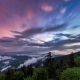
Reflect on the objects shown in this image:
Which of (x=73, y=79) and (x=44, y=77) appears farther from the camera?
(x=44, y=77)

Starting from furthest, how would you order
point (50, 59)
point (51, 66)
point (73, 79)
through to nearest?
point (51, 66)
point (50, 59)
point (73, 79)

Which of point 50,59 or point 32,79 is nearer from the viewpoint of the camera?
point 50,59

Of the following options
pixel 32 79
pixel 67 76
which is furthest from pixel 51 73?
pixel 67 76

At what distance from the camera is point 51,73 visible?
18512 centimetres

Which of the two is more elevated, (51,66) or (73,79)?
(51,66)

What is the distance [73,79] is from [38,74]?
52674 mm

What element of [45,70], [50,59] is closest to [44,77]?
[45,70]

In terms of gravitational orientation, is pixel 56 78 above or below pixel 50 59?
below

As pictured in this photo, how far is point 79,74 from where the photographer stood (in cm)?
14750

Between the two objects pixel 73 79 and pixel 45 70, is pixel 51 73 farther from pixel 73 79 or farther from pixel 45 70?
pixel 73 79

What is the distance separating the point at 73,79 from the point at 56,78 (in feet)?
111

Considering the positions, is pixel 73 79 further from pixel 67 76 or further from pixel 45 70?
pixel 45 70

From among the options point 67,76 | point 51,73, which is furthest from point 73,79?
point 51,73

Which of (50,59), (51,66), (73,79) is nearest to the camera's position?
(73,79)
